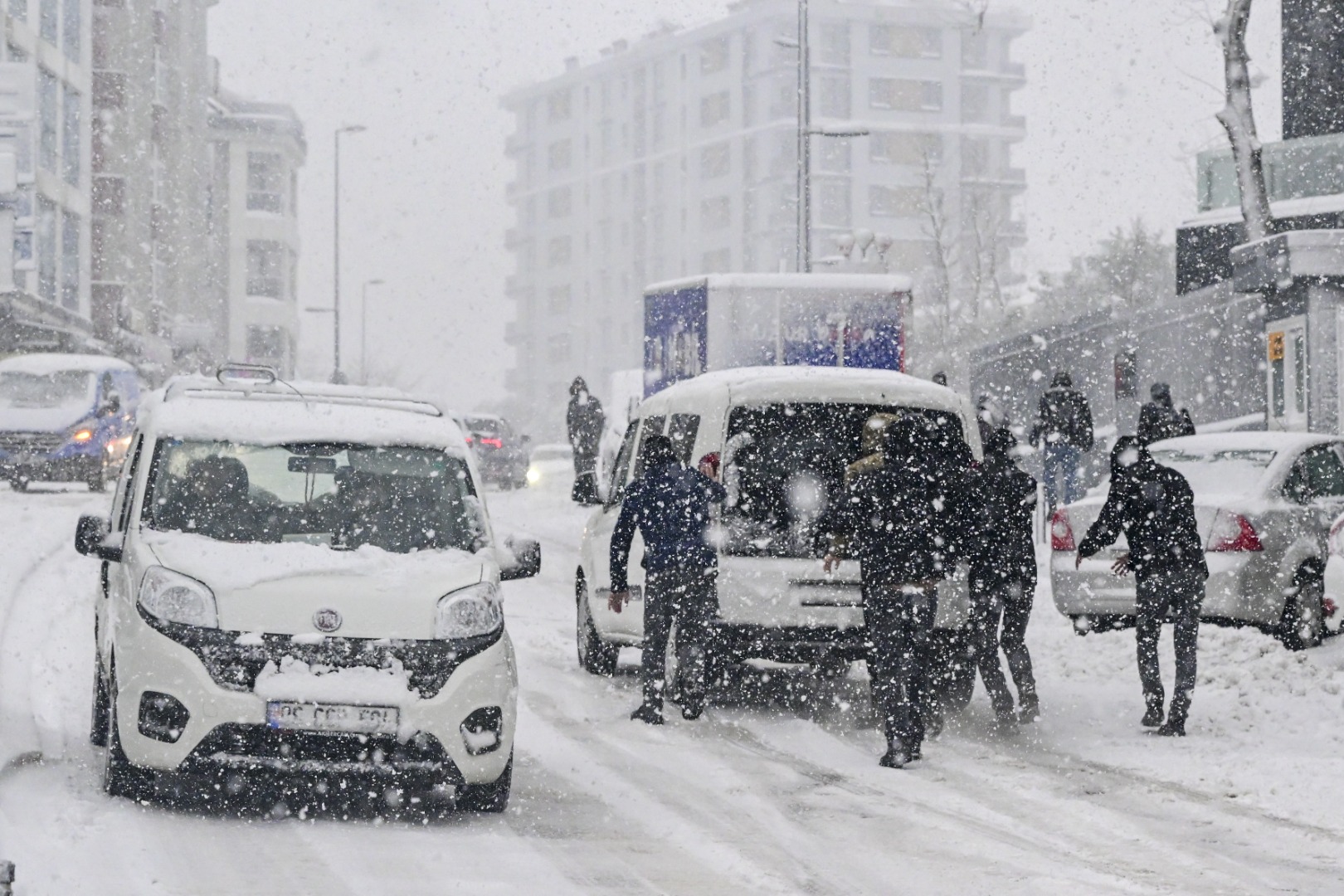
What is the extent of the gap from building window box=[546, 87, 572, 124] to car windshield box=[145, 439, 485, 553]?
446 ft

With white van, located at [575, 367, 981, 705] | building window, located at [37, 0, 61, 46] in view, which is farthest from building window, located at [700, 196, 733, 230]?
white van, located at [575, 367, 981, 705]

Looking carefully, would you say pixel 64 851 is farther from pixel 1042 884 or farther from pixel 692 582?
pixel 692 582

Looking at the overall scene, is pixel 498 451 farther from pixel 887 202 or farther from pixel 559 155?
pixel 559 155

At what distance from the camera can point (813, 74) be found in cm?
12475

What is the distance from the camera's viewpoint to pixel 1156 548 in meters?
11.7

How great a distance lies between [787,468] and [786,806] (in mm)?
3711

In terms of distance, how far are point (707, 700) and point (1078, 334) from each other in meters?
24.0

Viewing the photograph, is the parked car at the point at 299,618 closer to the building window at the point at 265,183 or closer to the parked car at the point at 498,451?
the parked car at the point at 498,451

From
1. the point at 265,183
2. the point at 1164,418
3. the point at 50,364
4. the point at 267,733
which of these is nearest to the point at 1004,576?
the point at 267,733

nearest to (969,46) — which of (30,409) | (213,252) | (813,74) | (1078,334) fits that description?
(813,74)

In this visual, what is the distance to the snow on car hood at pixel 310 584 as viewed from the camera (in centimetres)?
844

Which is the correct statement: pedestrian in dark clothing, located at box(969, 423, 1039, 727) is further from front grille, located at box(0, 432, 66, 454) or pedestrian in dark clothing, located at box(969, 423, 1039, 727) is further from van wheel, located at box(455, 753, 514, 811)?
front grille, located at box(0, 432, 66, 454)

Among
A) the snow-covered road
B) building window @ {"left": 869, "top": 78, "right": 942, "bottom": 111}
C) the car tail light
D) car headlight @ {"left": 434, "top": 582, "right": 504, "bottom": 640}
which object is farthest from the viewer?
building window @ {"left": 869, "top": 78, "right": 942, "bottom": 111}

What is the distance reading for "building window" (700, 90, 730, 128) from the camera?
4953 inches
